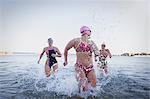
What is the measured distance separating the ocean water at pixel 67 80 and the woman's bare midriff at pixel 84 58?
52 millimetres

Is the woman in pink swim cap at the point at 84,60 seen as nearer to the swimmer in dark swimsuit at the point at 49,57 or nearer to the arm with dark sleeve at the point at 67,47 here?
the arm with dark sleeve at the point at 67,47

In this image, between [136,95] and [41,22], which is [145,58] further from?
[41,22]

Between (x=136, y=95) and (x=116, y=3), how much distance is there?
3.11 feet

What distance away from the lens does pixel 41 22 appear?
3.04 metres

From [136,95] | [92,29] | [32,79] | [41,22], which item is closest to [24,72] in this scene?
[32,79]

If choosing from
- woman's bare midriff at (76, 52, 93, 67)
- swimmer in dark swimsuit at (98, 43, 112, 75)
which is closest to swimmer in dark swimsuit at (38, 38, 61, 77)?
woman's bare midriff at (76, 52, 93, 67)

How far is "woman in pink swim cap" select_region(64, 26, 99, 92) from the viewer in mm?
2867

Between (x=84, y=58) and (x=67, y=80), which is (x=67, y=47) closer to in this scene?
(x=84, y=58)

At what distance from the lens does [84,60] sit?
2.88m

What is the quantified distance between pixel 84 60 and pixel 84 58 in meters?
0.02

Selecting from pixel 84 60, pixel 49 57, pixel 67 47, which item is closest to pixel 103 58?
pixel 84 60

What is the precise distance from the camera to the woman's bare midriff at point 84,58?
287 centimetres

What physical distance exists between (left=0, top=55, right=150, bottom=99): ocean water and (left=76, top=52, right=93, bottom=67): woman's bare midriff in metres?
0.05

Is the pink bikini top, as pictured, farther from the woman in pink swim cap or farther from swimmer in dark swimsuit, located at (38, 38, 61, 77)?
swimmer in dark swimsuit, located at (38, 38, 61, 77)
